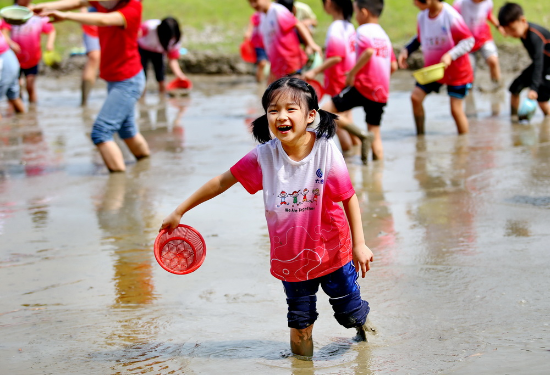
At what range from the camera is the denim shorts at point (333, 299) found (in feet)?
9.81

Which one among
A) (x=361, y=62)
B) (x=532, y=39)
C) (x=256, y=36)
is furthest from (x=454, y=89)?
(x=256, y=36)

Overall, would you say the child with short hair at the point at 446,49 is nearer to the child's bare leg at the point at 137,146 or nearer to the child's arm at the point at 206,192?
the child's bare leg at the point at 137,146

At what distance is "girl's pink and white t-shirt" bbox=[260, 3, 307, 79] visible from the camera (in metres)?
8.42

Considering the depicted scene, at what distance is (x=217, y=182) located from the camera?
2994mm

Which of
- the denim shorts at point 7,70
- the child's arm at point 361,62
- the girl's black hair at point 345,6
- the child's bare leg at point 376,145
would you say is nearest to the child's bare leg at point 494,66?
the girl's black hair at point 345,6

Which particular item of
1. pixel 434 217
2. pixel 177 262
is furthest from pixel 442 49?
pixel 177 262

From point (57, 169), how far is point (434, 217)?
13.0 ft

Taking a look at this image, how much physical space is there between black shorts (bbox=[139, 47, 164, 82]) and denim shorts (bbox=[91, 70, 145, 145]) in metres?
5.06

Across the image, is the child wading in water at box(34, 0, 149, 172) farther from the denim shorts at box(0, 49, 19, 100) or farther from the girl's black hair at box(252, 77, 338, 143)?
the girl's black hair at box(252, 77, 338, 143)

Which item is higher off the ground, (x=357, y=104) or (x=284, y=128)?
(x=284, y=128)

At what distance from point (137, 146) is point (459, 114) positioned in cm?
360

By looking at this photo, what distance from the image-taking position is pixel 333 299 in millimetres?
3045

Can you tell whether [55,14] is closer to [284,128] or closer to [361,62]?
[361,62]

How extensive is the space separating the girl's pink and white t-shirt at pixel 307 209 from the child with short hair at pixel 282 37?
223 inches
